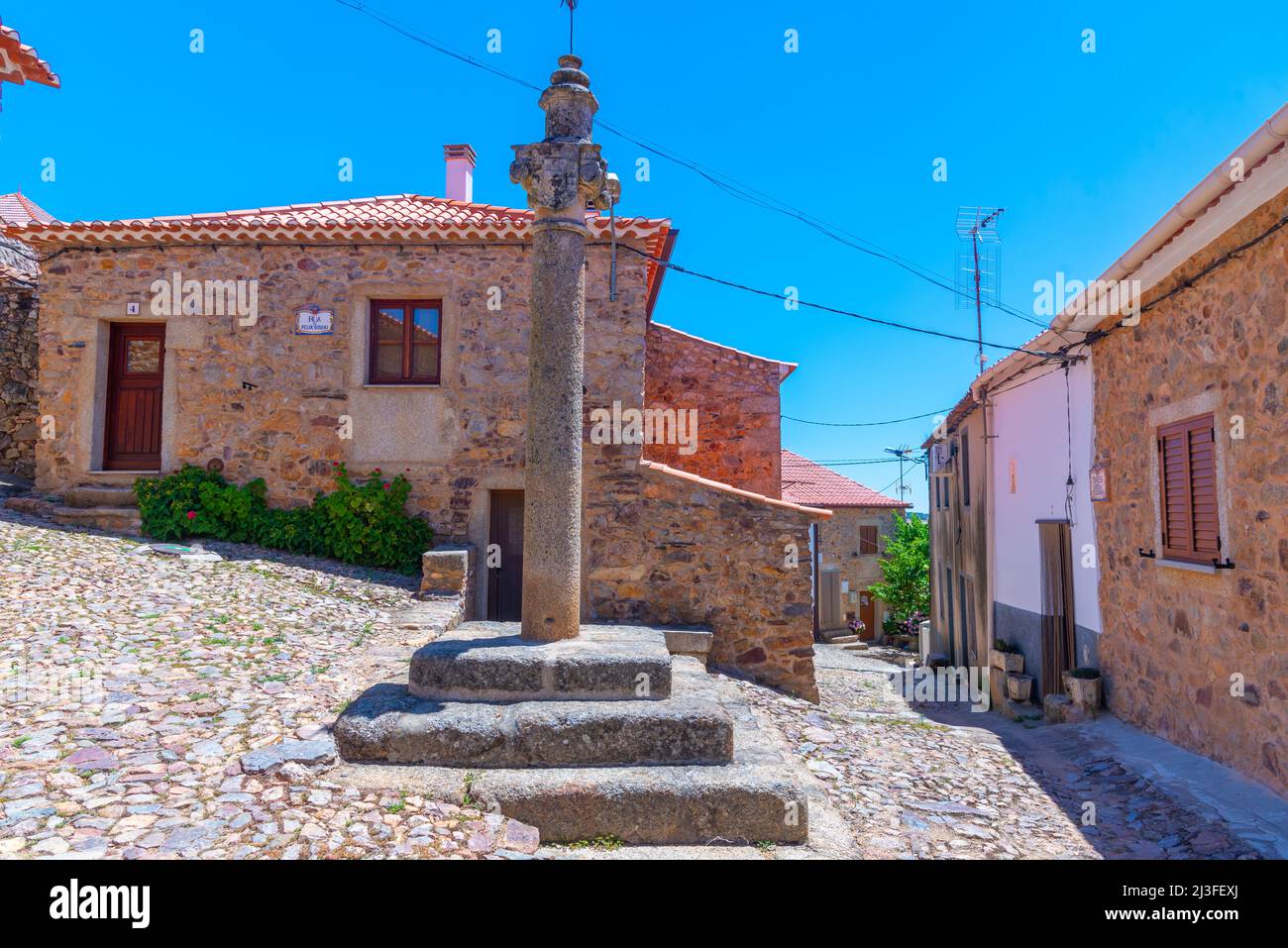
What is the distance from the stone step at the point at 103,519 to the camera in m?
8.34

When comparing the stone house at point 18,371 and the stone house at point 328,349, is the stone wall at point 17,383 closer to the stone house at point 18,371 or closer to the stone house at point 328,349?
the stone house at point 18,371

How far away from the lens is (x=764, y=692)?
6938 mm

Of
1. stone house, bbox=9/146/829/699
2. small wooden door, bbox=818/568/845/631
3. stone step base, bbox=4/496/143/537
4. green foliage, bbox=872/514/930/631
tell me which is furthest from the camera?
small wooden door, bbox=818/568/845/631

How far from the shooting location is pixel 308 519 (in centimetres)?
840

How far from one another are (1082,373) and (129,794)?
8184 mm

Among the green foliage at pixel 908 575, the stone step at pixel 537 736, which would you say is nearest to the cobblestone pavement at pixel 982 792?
the stone step at pixel 537 736

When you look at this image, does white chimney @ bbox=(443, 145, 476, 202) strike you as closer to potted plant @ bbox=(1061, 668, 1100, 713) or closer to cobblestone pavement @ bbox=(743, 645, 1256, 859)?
cobblestone pavement @ bbox=(743, 645, 1256, 859)

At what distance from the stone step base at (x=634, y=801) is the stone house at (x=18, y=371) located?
9514 mm

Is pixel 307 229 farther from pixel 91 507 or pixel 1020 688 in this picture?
pixel 1020 688

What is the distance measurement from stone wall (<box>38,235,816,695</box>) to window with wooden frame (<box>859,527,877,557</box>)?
19.7 metres

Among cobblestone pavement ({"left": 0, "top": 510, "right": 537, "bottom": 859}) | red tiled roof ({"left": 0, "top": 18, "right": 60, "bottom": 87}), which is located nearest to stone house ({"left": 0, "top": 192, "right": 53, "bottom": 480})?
cobblestone pavement ({"left": 0, "top": 510, "right": 537, "bottom": 859})

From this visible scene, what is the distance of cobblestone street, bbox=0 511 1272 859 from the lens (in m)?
3.05

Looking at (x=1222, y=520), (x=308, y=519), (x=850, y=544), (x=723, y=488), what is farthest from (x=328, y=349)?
(x=850, y=544)

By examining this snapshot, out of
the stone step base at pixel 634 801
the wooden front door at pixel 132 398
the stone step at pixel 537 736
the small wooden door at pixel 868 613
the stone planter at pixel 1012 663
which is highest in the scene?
the wooden front door at pixel 132 398
